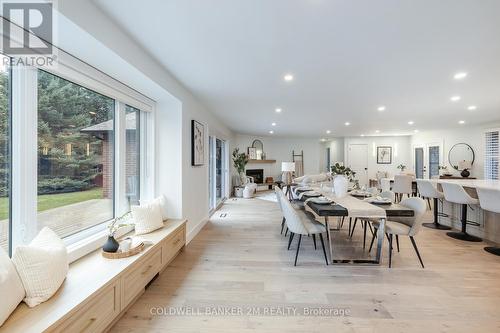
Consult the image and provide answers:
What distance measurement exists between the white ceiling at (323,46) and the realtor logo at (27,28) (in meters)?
0.41

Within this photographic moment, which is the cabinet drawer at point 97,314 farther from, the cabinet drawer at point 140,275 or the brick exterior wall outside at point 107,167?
the brick exterior wall outside at point 107,167

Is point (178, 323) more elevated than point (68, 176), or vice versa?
point (68, 176)

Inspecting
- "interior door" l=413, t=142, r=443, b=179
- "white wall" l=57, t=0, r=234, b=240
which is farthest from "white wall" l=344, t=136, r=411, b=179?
"white wall" l=57, t=0, r=234, b=240

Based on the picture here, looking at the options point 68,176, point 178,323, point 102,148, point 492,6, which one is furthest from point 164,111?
point 492,6

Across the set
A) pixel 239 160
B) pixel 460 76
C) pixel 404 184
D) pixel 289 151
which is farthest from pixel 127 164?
pixel 289 151

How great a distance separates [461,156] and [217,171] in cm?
802

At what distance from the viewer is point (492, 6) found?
168cm

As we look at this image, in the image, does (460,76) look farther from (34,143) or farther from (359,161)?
(359,161)

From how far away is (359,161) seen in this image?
10281 millimetres

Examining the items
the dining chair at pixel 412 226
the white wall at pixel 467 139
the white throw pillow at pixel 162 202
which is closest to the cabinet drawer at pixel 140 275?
the white throw pillow at pixel 162 202

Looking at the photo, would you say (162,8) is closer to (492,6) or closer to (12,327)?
(12,327)

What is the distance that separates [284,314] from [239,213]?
3.84 meters

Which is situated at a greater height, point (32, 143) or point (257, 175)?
point (32, 143)

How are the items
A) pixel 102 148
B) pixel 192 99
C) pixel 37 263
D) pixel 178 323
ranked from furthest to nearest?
1. pixel 192 99
2. pixel 102 148
3. pixel 178 323
4. pixel 37 263
